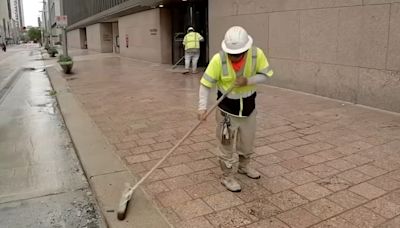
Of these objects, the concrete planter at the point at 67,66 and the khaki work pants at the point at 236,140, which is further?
the concrete planter at the point at 67,66

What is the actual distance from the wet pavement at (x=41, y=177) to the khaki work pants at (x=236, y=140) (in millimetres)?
1365

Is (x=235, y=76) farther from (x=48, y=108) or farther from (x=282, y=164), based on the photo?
(x=48, y=108)

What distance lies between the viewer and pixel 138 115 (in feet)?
25.7

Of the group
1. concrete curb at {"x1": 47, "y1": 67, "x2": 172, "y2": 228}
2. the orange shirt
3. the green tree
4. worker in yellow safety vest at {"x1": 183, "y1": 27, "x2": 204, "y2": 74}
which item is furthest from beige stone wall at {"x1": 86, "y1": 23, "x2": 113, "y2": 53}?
the green tree

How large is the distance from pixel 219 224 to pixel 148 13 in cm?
1817

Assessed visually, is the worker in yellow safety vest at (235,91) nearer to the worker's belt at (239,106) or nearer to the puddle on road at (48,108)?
the worker's belt at (239,106)

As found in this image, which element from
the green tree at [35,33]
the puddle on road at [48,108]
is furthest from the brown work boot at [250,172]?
the green tree at [35,33]

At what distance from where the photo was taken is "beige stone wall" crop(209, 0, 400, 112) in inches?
285

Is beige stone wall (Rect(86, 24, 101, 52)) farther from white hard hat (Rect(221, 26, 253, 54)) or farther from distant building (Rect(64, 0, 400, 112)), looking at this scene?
white hard hat (Rect(221, 26, 253, 54))

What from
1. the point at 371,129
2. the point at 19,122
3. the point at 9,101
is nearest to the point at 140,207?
the point at 371,129

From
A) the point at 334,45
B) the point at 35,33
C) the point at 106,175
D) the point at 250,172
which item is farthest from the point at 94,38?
the point at 35,33

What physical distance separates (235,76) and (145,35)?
1810 centimetres

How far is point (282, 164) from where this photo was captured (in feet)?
16.0

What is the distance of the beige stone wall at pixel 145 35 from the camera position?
63.4 ft
